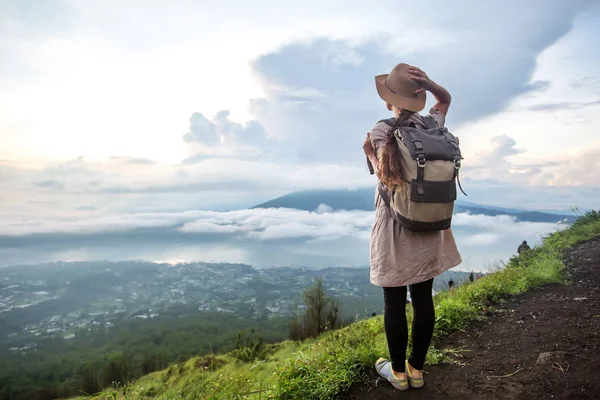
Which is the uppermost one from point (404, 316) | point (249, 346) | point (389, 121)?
point (389, 121)

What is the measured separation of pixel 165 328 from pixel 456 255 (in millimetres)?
19371

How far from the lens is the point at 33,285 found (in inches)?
1289

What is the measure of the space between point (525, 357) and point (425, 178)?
84.7 inches

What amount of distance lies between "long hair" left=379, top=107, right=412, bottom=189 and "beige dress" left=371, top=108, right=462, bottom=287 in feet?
0.27

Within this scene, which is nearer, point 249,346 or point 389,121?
point 389,121

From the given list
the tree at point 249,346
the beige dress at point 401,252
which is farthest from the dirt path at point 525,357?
the tree at point 249,346

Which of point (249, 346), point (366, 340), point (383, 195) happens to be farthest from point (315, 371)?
point (249, 346)

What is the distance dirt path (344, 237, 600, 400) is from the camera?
8.97ft

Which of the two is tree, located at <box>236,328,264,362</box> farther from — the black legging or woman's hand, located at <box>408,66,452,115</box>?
woman's hand, located at <box>408,66,452,115</box>

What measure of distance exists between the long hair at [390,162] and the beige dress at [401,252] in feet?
0.27

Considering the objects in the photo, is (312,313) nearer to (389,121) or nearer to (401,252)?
(401,252)

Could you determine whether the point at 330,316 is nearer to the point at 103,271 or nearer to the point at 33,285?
the point at 33,285

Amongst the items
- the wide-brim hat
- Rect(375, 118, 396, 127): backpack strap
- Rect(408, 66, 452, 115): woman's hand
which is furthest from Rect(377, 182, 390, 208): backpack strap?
Rect(408, 66, 452, 115): woman's hand

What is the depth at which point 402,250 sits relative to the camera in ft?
8.06
